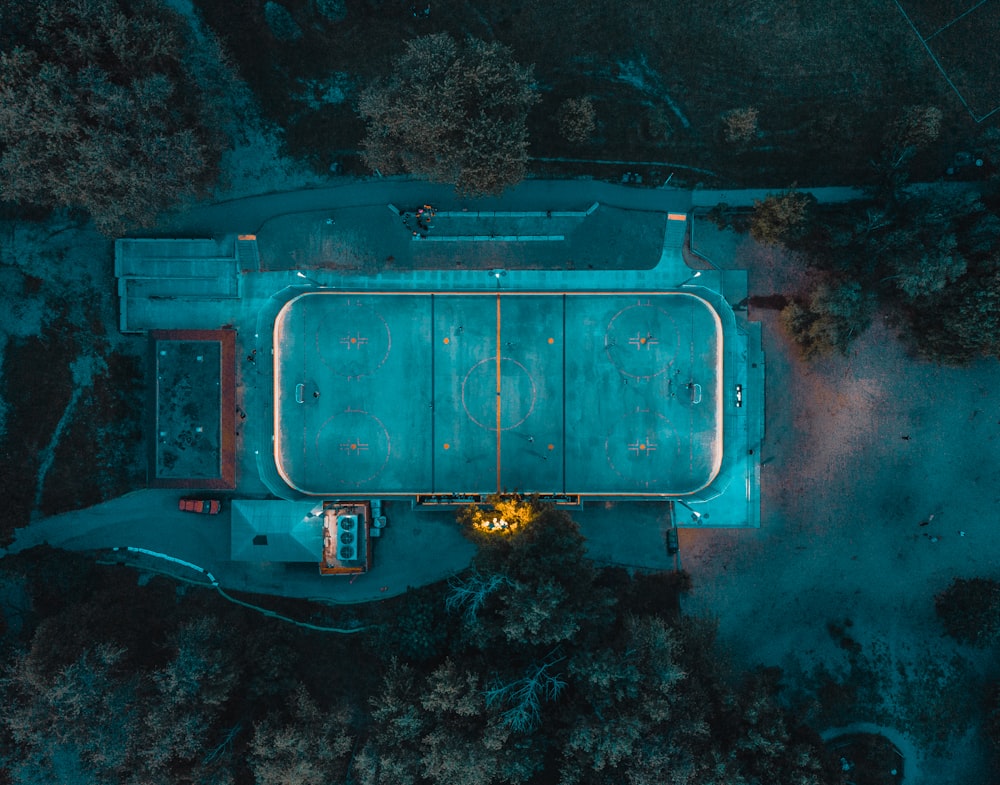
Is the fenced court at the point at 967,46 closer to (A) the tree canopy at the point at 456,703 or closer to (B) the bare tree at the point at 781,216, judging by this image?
(B) the bare tree at the point at 781,216

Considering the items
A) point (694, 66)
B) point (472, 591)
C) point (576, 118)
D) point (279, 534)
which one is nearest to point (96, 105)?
point (279, 534)

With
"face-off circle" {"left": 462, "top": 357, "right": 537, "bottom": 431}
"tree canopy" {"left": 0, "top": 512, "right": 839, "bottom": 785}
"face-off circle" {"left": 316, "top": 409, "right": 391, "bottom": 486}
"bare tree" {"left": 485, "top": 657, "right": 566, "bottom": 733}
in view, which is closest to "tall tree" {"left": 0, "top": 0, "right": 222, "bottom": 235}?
"face-off circle" {"left": 316, "top": 409, "right": 391, "bottom": 486}

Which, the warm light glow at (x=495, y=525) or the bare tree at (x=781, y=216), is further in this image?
the warm light glow at (x=495, y=525)

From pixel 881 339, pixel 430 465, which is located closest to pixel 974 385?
pixel 881 339

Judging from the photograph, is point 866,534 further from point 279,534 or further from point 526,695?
point 279,534

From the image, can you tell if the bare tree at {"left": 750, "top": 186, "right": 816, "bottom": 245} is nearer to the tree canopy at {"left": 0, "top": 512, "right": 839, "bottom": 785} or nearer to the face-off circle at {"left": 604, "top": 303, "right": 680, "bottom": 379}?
the face-off circle at {"left": 604, "top": 303, "right": 680, "bottom": 379}

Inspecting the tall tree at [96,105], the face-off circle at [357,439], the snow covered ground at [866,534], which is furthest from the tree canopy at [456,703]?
the tall tree at [96,105]

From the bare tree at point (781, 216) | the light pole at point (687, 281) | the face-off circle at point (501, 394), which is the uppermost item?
the bare tree at point (781, 216)
